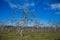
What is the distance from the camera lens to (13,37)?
3906 mm

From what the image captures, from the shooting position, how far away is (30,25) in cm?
392

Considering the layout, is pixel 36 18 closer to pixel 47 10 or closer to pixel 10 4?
pixel 47 10

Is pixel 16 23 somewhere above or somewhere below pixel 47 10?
below

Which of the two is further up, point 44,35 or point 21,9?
point 21,9

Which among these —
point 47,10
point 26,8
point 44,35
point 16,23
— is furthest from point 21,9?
point 44,35

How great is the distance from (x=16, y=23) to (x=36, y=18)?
621 millimetres

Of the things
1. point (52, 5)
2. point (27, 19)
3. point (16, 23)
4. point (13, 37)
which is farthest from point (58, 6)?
point (13, 37)

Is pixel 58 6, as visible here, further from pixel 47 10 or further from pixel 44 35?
pixel 44 35

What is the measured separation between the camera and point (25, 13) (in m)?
3.91

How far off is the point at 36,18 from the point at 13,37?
0.90 m

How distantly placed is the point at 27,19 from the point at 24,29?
316 millimetres

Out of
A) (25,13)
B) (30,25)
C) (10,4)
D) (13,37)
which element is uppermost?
(10,4)

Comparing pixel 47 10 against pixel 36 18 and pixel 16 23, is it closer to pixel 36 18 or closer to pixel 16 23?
pixel 36 18

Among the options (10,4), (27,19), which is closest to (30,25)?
(27,19)
